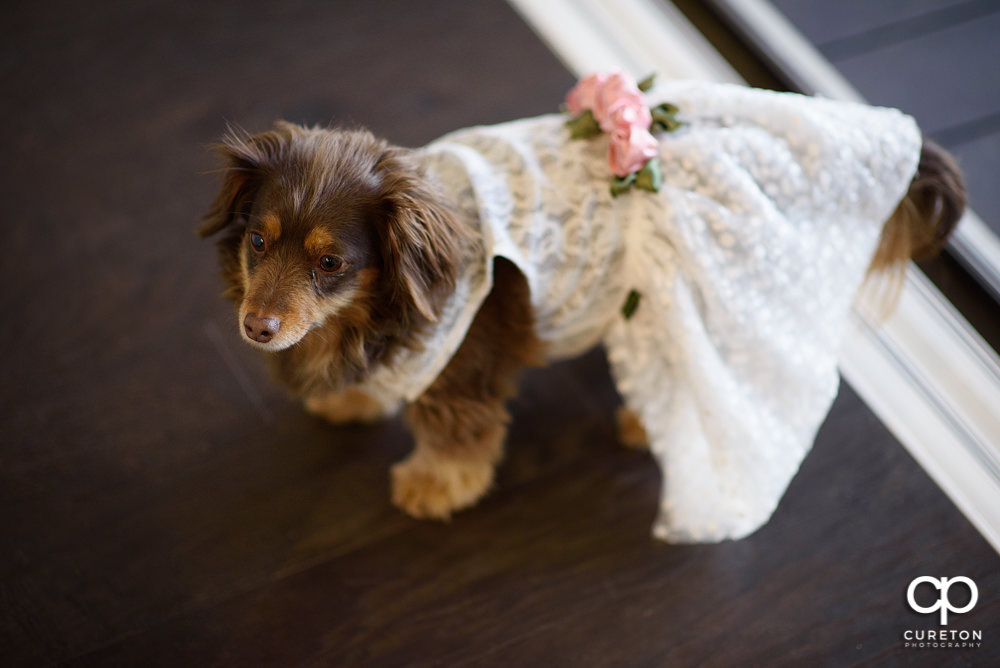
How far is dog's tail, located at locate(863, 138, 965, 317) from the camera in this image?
146cm

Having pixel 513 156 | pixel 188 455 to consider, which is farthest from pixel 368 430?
pixel 513 156

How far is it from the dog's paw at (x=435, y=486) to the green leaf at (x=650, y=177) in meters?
0.64

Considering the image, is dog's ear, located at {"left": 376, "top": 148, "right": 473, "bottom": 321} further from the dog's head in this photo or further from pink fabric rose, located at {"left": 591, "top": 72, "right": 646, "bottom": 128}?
pink fabric rose, located at {"left": 591, "top": 72, "right": 646, "bottom": 128}

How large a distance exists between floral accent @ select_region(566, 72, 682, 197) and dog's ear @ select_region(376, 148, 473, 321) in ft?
0.93

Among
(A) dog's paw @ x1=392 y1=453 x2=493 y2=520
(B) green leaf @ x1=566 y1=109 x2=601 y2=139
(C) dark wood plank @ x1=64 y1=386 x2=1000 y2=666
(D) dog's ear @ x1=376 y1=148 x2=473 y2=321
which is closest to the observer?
(D) dog's ear @ x1=376 y1=148 x2=473 y2=321

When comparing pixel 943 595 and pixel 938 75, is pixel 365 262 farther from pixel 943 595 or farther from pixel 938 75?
pixel 938 75

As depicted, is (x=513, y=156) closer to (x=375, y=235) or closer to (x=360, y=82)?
(x=375, y=235)

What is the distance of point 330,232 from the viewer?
121cm

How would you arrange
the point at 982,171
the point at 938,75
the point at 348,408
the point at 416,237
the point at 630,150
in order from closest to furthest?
1. the point at 416,237
2. the point at 630,150
3. the point at 348,408
4. the point at 982,171
5. the point at 938,75

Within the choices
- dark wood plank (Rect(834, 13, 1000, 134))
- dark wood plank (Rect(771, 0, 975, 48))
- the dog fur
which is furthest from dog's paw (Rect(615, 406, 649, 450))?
dark wood plank (Rect(771, 0, 975, 48))

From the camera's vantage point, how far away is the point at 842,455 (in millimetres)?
1781

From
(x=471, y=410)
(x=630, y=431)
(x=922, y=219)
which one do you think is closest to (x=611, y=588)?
(x=630, y=431)

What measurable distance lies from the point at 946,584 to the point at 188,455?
5.13 feet

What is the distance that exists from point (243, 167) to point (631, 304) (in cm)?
69
